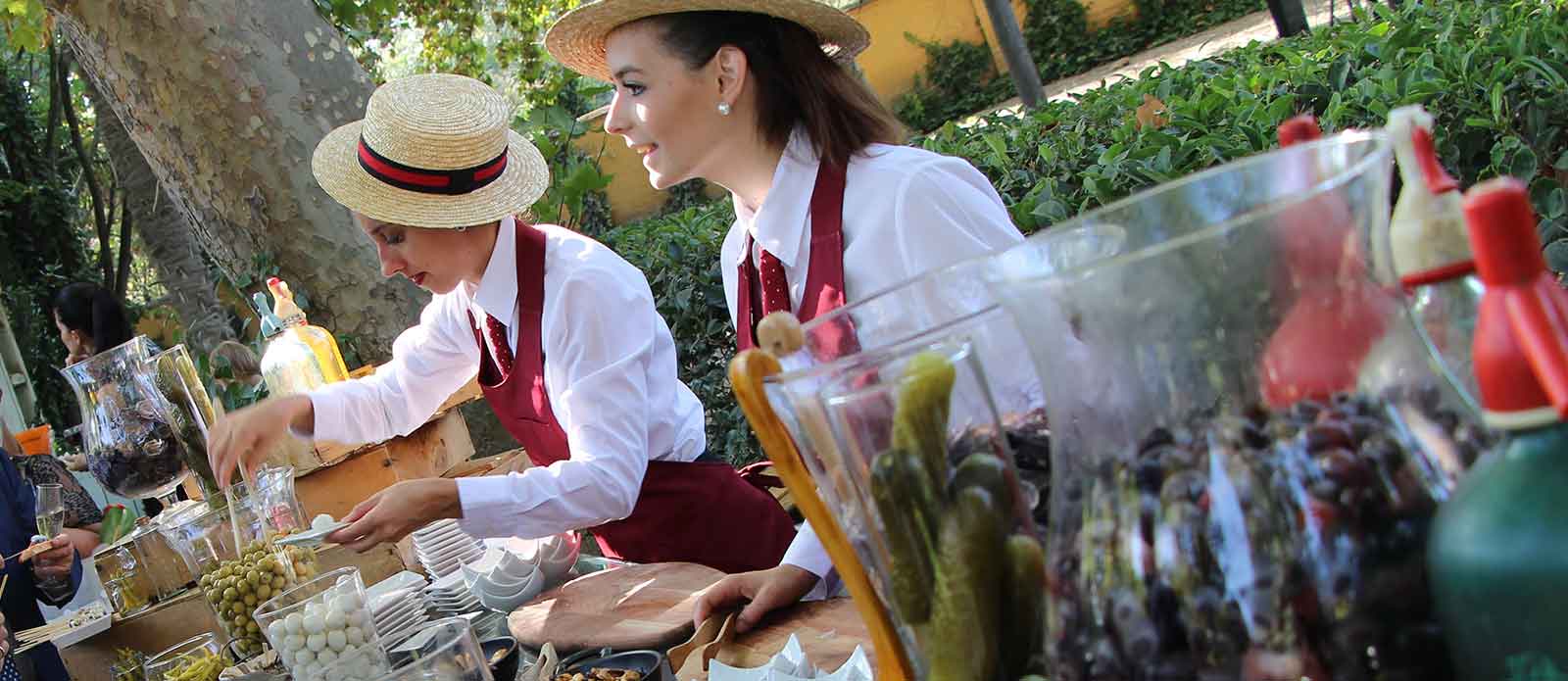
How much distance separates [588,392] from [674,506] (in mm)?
397

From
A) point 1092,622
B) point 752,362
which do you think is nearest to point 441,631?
point 752,362

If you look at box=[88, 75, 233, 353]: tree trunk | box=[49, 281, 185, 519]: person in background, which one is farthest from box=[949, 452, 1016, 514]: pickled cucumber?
box=[88, 75, 233, 353]: tree trunk

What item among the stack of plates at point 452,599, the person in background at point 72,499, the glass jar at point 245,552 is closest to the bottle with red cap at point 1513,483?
the glass jar at point 245,552

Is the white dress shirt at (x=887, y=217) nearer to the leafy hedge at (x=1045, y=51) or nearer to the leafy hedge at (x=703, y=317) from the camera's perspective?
the leafy hedge at (x=703, y=317)

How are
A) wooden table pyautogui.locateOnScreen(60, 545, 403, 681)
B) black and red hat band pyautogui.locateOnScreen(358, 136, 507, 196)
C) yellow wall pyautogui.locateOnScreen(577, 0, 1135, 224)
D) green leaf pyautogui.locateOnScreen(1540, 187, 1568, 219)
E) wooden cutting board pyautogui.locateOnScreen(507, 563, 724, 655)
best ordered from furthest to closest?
yellow wall pyautogui.locateOnScreen(577, 0, 1135, 224), wooden table pyautogui.locateOnScreen(60, 545, 403, 681), black and red hat band pyautogui.locateOnScreen(358, 136, 507, 196), green leaf pyautogui.locateOnScreen(1540, 187, 1568, 219), wooden cutting board pyautogui.locateOnScreen(507, 563, 724, 655)

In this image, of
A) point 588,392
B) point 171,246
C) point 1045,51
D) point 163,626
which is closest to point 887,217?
point 588,392

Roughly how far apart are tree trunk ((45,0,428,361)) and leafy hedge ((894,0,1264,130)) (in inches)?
553

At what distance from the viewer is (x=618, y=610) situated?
80.0 inches

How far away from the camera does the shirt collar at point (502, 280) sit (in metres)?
2.67

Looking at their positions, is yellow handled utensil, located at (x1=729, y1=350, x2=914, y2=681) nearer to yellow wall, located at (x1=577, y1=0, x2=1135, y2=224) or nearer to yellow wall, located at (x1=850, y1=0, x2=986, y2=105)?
yellow wall, located at (x1=577, y1=0, x2=1135, y2=224)

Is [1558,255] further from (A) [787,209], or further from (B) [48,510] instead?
(B) [48,510]

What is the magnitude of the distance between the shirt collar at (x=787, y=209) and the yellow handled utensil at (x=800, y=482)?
1.29m

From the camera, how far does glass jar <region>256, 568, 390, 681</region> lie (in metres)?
1.64

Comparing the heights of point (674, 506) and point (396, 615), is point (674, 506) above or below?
below
